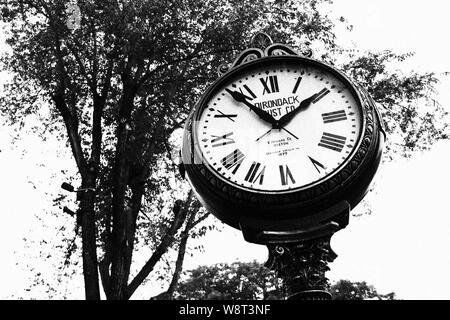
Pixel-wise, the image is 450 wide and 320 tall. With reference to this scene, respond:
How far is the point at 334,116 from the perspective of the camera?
9.68 ft

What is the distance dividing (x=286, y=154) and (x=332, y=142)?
0.71ft

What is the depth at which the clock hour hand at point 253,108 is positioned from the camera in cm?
300

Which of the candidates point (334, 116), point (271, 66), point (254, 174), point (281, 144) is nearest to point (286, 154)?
point (281, 144)

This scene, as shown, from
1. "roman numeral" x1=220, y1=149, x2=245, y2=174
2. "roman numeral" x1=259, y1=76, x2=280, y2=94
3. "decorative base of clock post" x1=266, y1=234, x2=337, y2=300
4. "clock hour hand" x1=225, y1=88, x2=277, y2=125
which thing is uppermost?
"roman numeral" x1=259, y1=76, x2=280, y2=94

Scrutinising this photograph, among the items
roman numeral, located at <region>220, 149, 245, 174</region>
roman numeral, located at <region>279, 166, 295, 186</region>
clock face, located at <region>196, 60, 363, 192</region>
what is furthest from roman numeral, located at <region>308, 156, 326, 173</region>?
roman numeral, located at <region>220, 149, 245, 174</region>

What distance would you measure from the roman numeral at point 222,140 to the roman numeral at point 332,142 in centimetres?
43

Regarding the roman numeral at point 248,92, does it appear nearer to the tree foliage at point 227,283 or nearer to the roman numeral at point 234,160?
the roman numeral at point 234,160

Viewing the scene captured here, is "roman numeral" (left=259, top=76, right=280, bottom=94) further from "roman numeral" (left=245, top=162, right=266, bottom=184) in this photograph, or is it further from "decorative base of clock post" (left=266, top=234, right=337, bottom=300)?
"decorative base of clock post" (left=266, top=234, right=337, bottom=300)

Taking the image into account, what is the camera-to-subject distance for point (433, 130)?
870 centimetres

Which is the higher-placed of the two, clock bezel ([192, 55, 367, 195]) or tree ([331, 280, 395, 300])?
tree ([331, 280, 395, 300])

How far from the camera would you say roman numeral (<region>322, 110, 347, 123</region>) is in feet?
9.63
